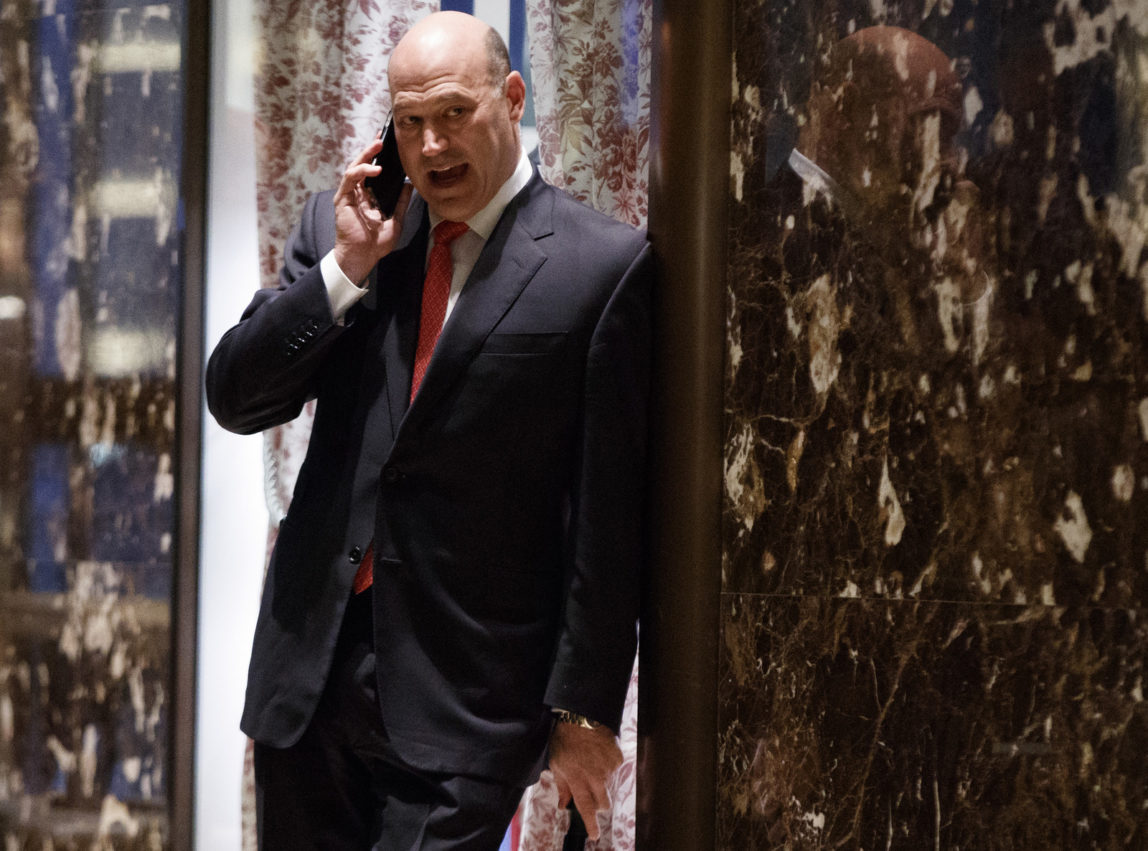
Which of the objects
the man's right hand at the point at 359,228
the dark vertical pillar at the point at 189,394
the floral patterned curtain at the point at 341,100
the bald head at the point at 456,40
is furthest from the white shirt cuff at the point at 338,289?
the dark vertical pillar at the point at 189,394

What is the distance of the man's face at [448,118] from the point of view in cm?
158

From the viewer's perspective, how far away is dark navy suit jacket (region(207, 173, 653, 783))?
5.07 ft

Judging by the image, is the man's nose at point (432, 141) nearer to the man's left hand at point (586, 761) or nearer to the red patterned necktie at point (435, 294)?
the red patterned necktie at point (435, 294)

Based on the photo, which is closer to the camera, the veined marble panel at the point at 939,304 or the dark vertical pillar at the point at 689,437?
the veined marble panel at the point at 939,304

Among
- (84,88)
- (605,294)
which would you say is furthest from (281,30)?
(605,294)

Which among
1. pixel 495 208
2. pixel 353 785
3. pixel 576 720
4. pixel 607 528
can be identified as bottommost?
pixel 353 785

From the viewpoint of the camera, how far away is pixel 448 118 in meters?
1.59

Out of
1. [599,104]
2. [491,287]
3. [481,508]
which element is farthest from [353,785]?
[599,104]

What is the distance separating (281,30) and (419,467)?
4.00 ft

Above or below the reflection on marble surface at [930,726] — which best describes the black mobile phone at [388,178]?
above

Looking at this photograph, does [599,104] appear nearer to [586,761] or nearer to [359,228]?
[359,228]

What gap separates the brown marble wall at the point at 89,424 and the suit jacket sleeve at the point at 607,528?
119 centimetres

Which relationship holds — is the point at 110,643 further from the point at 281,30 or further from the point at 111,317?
the point at 281,30

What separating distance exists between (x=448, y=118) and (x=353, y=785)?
1.00 metres
